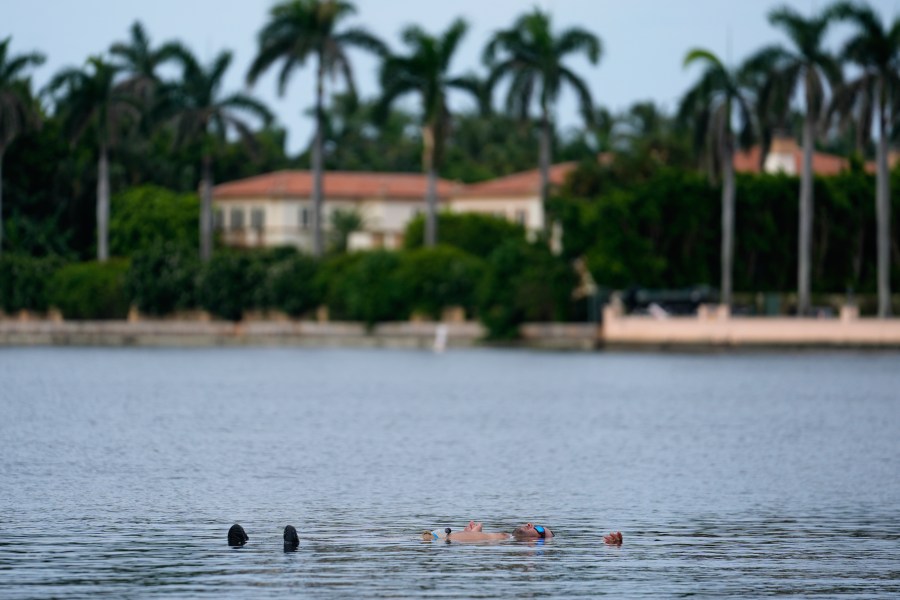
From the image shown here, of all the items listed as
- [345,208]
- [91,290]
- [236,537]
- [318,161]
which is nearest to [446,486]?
[236,537]

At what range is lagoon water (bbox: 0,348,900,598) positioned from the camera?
20.7m

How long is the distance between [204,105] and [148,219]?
1417cm

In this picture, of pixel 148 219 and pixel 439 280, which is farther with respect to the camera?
pixel 148 219

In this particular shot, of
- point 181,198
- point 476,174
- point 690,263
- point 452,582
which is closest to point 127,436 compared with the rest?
point 452,582

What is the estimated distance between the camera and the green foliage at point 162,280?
91938 millimetres

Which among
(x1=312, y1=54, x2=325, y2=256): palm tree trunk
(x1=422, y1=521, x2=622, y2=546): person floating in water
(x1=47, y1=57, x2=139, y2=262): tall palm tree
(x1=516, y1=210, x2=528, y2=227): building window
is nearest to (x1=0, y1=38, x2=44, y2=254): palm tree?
(x1=47, y1=57, x2=139, y2=262): tall palm tree

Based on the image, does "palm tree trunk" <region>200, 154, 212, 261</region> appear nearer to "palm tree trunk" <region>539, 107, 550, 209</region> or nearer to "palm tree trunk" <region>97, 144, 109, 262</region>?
"palm tree trunk" <region>97, 144, 109, 262</region>

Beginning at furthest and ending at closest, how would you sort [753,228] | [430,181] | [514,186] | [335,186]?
[335,186], [514,186], [753,228], [430,181]

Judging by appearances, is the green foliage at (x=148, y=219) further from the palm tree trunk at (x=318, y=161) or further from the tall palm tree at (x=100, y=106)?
the palm tree trunk at (x=318, y=161)

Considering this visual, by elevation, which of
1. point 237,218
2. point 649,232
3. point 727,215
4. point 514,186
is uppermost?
point 514,186

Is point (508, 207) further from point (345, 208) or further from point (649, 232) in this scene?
point (649, 232)

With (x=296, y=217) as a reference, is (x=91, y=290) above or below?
below

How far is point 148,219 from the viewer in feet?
342

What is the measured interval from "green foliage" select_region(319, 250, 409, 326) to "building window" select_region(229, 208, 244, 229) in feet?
102
